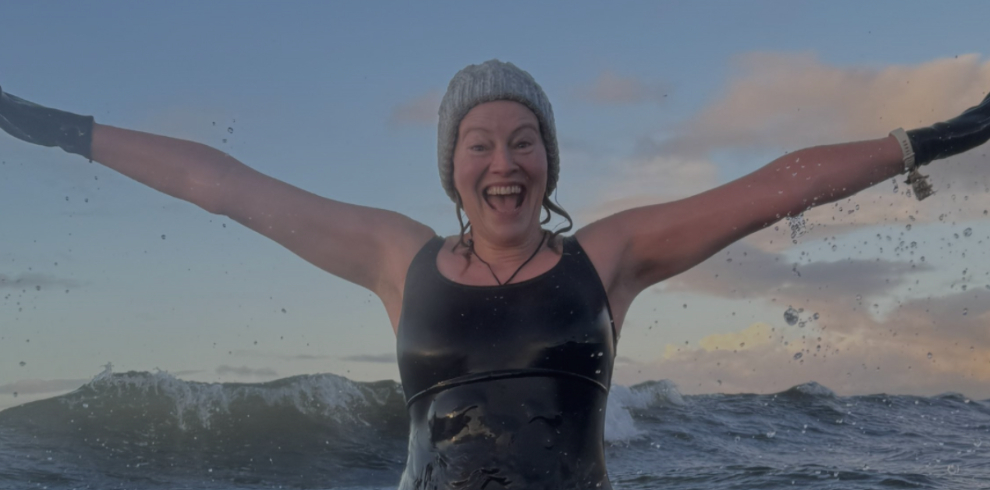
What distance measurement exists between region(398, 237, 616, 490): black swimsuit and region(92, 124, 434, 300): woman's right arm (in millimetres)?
480

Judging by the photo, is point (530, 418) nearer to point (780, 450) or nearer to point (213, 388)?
point (780, 450)

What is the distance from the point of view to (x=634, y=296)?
3.46m

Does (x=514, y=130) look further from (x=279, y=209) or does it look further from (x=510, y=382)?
(x=279, y=209)

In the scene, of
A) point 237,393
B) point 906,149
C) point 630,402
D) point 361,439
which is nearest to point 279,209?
point 906,149

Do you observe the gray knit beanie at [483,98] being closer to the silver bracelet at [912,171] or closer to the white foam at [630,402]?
the silver bracelet at [912,171]

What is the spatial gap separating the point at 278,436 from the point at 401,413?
2.09 m

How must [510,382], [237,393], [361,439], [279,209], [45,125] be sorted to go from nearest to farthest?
[510,382], [279,209], [45,125], [361,439], [237,393]

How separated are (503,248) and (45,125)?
221 centimetres

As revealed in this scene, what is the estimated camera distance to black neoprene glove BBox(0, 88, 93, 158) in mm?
3781

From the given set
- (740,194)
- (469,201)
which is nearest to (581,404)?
(469,201)

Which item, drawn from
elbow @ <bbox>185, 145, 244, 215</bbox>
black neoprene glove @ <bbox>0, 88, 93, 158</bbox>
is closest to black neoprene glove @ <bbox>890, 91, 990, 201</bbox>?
elbow @ <bbox>185, 145, 244, 215</bbox>

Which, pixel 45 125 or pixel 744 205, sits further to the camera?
pixel 45 125

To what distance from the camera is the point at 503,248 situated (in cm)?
325

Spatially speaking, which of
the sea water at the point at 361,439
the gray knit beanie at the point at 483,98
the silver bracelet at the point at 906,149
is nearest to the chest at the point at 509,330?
the gray knit beanie at the point at 483,98
